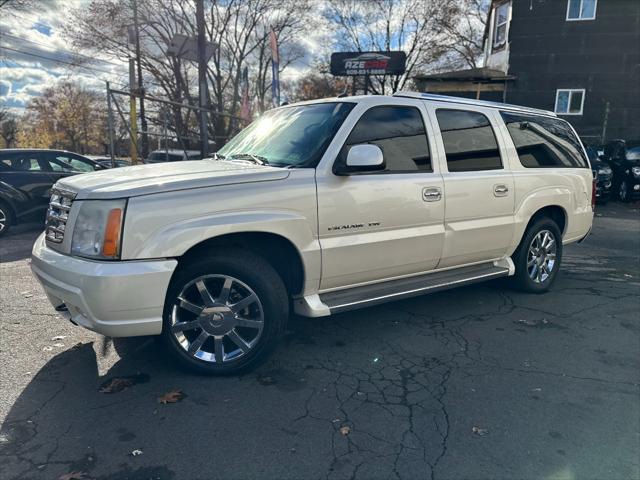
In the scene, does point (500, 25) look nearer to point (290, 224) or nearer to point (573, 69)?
point (573, 69)

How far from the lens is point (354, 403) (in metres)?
2.97

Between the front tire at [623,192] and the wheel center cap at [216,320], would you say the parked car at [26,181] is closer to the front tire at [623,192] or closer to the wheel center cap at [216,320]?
the wheel center cap at [216,320]

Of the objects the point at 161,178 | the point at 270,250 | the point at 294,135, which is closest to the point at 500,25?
the point at 294,135

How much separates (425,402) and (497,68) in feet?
72.8

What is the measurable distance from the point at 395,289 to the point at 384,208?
2.37ft

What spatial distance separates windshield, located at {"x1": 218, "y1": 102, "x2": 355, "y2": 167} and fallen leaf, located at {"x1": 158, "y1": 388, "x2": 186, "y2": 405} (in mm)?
1751

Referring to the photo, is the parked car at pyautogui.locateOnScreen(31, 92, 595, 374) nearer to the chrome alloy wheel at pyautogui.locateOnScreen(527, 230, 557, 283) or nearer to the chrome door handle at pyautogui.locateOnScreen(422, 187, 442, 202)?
the chrome door handle at pyautogui.locateOnScreen(422, 187, 442, 202)

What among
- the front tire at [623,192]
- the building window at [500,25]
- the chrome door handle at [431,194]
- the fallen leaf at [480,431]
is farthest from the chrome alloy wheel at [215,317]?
the building window at [500,25]

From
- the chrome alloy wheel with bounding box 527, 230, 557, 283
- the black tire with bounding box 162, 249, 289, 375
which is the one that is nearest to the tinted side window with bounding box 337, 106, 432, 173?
the black tire with bounding box 162, 249, 289, 375

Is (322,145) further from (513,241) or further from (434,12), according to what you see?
(434,12)

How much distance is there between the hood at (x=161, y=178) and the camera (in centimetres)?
286

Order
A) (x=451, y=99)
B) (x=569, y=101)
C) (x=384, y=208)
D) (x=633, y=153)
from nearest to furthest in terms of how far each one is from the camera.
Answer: (x=384, y=208) < (x=451, y=99) < (x=633, y=153) < (x=569, y=101)

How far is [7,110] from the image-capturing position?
5844 cm

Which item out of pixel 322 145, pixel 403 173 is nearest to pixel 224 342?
pixel 322 145
